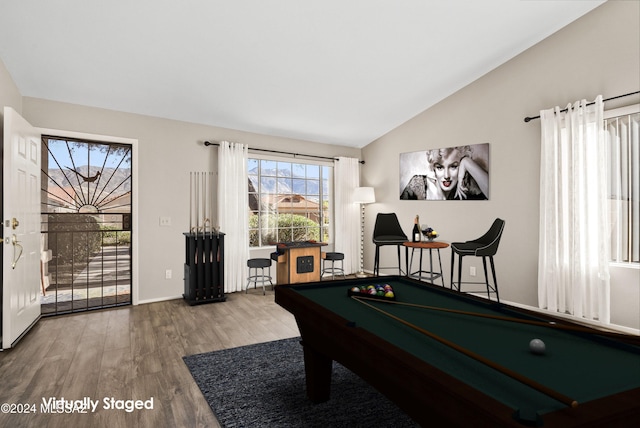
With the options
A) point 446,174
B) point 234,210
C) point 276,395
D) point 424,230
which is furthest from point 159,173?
point 446,174

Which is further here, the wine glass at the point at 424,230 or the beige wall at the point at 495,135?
the wine glass at the point at 424,230

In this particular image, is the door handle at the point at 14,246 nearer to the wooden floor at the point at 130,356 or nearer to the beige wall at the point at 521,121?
the wooden floor at the point at 130,356

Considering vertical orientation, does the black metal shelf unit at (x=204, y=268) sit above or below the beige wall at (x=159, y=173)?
below

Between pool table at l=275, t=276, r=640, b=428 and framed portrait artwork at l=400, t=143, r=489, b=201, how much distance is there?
307cm

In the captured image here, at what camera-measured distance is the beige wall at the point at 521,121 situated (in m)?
3.53

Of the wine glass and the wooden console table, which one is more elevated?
the wine glass

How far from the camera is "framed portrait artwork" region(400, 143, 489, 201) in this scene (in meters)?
4.72

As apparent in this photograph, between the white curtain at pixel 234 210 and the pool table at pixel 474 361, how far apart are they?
3.24 metres

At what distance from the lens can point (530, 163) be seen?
4.21 m

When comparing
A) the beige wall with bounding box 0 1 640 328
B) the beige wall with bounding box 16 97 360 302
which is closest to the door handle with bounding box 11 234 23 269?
the beige wall with bounding box 0 1 640 328

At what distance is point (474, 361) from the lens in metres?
1.25

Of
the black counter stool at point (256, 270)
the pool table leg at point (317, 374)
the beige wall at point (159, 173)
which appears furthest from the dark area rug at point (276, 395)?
the beige wall at point (159, 173)

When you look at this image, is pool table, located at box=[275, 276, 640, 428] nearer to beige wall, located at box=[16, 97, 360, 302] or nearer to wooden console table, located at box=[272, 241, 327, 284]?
wooden console table, located at box=[272, 241, 327, 284]

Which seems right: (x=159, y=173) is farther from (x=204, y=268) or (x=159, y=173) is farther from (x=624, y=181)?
(x=624, y=181)
